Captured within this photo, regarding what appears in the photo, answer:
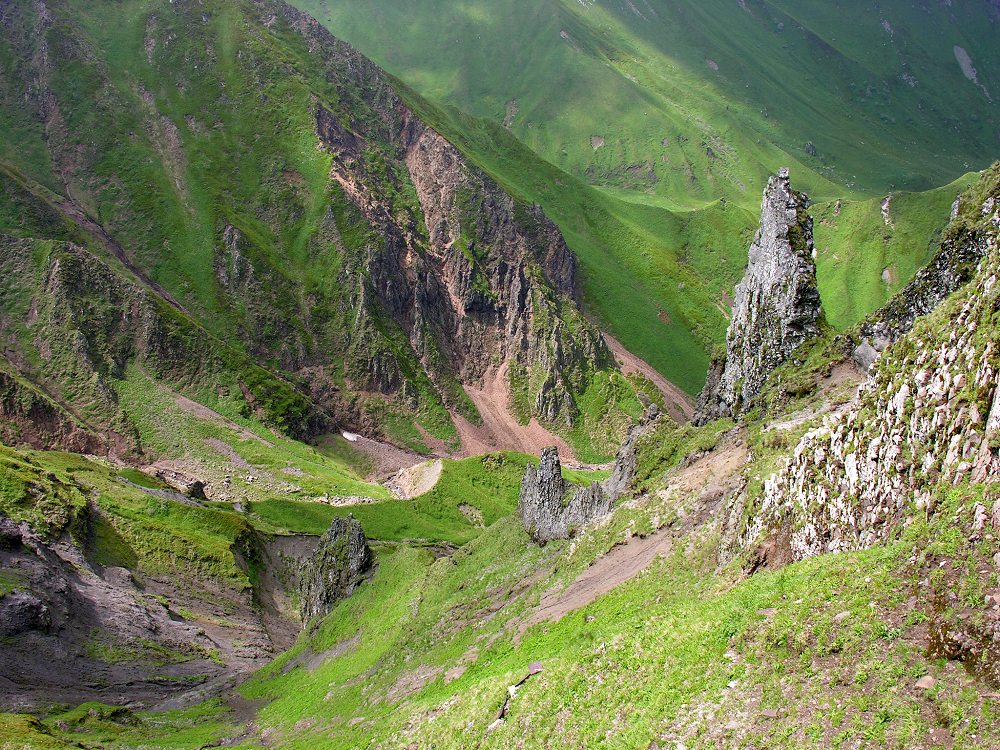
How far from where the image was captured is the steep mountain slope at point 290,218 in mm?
149250

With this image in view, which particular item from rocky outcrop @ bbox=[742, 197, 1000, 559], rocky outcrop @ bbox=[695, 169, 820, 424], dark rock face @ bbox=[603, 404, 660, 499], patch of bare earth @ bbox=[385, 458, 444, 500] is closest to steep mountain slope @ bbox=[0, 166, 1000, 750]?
rocky outcrop @ bbox=[742, 197, 1000, 559]

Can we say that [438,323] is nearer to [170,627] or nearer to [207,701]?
[170,627]

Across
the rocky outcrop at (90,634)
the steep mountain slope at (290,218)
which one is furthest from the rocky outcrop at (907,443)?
the steep mountain slope at (290,218)

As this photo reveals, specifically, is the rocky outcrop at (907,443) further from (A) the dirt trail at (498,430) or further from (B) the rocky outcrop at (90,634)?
(A) the dirt trail at (498,430)

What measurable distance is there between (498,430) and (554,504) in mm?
106455

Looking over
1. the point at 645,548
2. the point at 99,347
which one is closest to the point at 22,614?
the point at 645,548

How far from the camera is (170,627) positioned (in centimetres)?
6512

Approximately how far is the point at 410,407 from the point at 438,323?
25.3 meters

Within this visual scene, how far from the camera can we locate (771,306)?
4469cm

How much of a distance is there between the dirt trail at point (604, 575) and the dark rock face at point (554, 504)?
23.2 feet

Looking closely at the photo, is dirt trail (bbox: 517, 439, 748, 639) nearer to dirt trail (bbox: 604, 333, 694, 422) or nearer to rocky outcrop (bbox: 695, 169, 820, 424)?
rocky outcrop (bbox: 695, 169, 820, 424)

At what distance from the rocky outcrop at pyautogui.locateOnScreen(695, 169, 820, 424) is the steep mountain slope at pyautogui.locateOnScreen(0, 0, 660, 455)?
319ft

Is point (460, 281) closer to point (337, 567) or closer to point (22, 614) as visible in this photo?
point (337, 567)

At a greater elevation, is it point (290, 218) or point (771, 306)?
point (290, 218)
